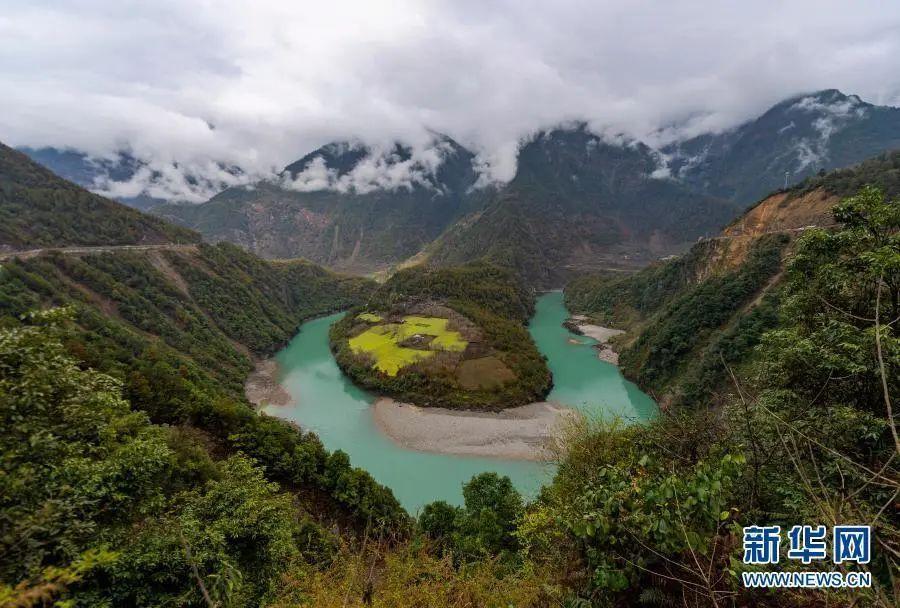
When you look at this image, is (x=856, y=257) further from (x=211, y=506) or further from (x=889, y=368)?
(x=211, y=506)

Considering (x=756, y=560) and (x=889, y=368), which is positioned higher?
(x=889, y=368)

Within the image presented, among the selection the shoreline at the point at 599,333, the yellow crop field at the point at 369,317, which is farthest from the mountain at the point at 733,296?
the yellow crop field at the point at 369,317

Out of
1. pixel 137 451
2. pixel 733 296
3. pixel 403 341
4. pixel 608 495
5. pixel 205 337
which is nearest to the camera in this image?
pixel 608 495

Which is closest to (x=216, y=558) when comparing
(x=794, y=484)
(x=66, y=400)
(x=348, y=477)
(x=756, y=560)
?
(x=66, y=400)

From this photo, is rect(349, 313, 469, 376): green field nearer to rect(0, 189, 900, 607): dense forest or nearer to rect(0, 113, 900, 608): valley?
rect(0, 113, 900, 608): valley

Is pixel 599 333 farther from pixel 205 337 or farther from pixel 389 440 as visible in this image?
pixel 205 337

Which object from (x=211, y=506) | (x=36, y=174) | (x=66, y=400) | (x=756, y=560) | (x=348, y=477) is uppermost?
(x=36, y=174)

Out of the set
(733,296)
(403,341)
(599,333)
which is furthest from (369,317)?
(733,296)
